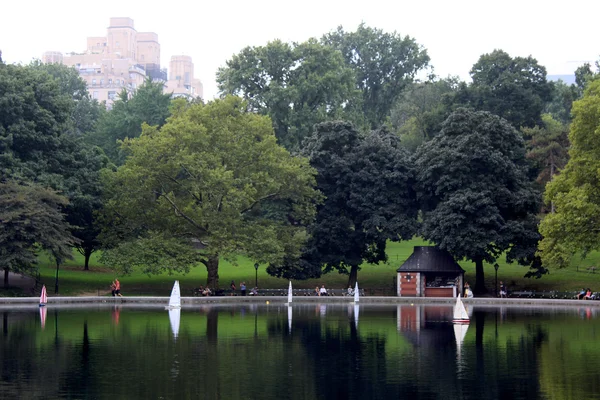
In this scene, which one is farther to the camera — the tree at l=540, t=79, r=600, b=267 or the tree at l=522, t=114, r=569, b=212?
the tree at l=522, t=114, r=569, b=212

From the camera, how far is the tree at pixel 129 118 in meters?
115

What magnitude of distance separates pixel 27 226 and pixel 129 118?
52380 millimetres

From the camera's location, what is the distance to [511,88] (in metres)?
99.4

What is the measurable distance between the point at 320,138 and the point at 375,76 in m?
51.9

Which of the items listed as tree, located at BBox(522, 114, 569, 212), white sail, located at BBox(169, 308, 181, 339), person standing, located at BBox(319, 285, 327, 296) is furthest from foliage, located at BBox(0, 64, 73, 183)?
tree, located at BBox(522, 114, 569, 212)

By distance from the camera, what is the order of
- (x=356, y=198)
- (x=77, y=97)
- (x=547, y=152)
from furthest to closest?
(x=77, y=97) → (x=547, y=152) → (x=356, y=198)

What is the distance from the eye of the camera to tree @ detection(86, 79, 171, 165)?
115 metres

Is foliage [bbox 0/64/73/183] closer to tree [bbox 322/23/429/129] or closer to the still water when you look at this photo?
the still water

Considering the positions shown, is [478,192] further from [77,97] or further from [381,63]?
[77,97]

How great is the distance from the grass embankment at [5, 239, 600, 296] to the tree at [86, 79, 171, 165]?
32112 mm

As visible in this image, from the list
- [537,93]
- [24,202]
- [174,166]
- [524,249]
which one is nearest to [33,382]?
[24,202]

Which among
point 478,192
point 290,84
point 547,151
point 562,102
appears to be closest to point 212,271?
point 478,192

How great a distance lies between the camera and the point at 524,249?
234 feet

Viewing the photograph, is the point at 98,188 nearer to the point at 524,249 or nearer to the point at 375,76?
the point at 524,249
